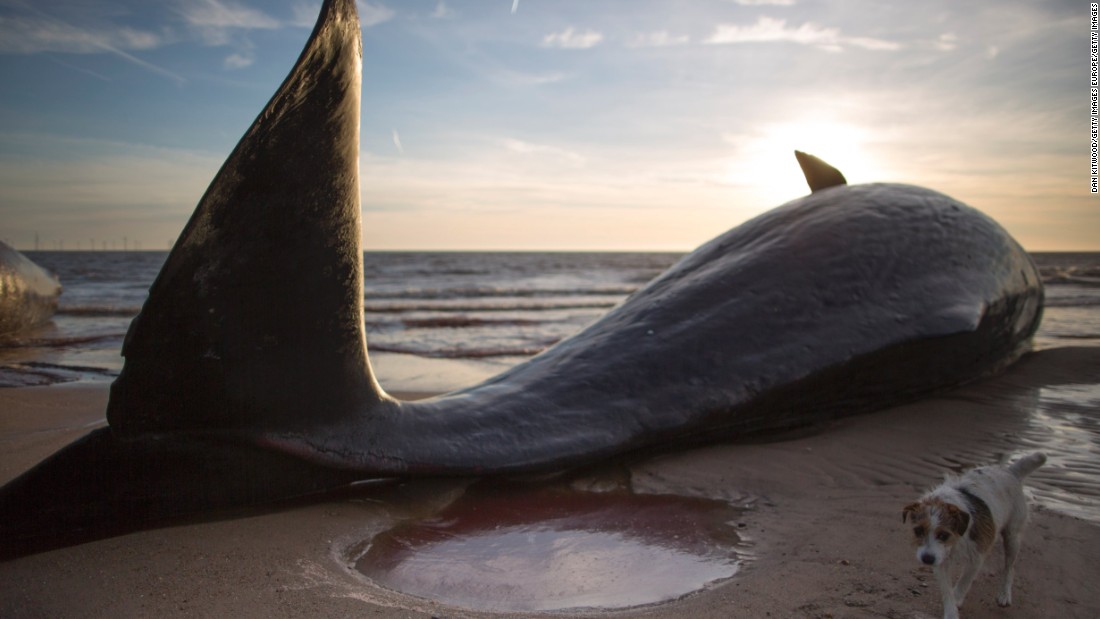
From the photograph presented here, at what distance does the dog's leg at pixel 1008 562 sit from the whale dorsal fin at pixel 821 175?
3.20 meters

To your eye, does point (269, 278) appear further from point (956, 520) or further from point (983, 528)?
point (983, 528)

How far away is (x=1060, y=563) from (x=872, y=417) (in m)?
1.67

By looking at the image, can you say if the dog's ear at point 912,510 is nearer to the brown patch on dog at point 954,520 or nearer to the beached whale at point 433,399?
the brown patch on dog at point 954,520

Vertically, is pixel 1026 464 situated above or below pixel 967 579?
above

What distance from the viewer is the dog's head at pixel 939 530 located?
210cm

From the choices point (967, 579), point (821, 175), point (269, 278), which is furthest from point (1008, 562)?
point (821, 175)

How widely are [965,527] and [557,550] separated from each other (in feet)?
4.23

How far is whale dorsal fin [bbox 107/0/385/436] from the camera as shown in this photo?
7.67 feet

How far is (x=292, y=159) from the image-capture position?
2428 millimetres

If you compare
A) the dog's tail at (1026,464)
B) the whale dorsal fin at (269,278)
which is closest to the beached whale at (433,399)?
the whale dorsal fin at (269,278)

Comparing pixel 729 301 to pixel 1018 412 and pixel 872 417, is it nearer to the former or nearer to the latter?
pixel 872 417

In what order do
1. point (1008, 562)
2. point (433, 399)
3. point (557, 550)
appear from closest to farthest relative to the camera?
point (1008, 562), point (557, 550), point (433, 399)

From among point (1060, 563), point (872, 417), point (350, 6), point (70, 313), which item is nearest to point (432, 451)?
point (350, 6)

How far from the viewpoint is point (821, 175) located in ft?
17.1
